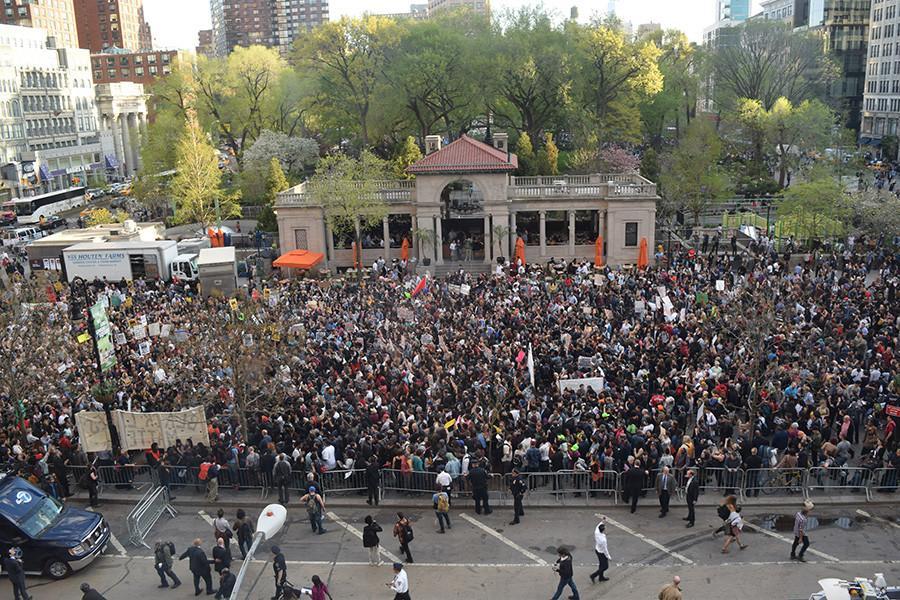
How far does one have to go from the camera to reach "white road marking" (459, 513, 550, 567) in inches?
647

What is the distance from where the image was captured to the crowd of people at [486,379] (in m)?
19.3

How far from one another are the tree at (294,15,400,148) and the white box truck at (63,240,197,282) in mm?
22168

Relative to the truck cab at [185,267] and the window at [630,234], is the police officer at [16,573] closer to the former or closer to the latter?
the truck cab at [185,267]

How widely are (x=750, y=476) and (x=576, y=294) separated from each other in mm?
15699

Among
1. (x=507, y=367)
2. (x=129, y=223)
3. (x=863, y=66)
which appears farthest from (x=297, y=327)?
(x=863, y=66)

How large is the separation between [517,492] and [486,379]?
5753 millimetres

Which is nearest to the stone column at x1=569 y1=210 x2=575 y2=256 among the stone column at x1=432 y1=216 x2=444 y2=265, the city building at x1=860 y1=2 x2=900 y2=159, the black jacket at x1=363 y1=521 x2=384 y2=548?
the stone column at x1=432 y1=216 x2=444 y2=265

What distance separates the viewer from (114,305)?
1385 inches

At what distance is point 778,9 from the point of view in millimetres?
134625

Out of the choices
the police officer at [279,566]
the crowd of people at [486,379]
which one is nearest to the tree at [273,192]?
the crowd of people at [486,379]

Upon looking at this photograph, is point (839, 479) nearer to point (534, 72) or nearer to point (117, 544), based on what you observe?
point (117, 544)

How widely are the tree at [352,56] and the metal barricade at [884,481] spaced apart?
47248mm

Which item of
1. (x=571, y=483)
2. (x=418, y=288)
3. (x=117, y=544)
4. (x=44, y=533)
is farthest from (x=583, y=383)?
(x=44, y=533)

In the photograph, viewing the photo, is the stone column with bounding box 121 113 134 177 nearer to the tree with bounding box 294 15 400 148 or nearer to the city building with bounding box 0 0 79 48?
the city building with bounding box 0 0 79 48
